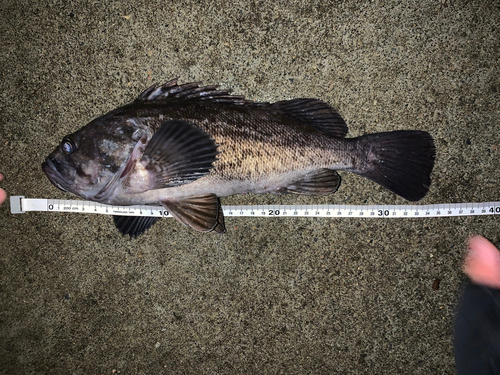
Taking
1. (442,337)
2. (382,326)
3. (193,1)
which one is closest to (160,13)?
(193,1)

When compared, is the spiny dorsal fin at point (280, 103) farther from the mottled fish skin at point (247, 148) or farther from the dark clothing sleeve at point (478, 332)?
the dark clothing sleeve at point (478, 332)

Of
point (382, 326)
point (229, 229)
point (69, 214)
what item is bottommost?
point (382, 326)

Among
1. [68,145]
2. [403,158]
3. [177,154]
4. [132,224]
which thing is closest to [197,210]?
[177,154]

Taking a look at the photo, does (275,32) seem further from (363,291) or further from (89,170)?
(363,291)

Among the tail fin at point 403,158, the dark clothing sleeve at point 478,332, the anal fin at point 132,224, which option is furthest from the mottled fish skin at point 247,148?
the dark clothing sleeve at point 478,332

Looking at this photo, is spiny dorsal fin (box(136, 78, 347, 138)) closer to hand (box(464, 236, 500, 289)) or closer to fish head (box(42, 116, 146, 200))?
fish head (box(42, 116, 146, 200))

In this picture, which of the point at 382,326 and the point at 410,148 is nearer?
the point at 410,148

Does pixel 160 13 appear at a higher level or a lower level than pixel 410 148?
higher
